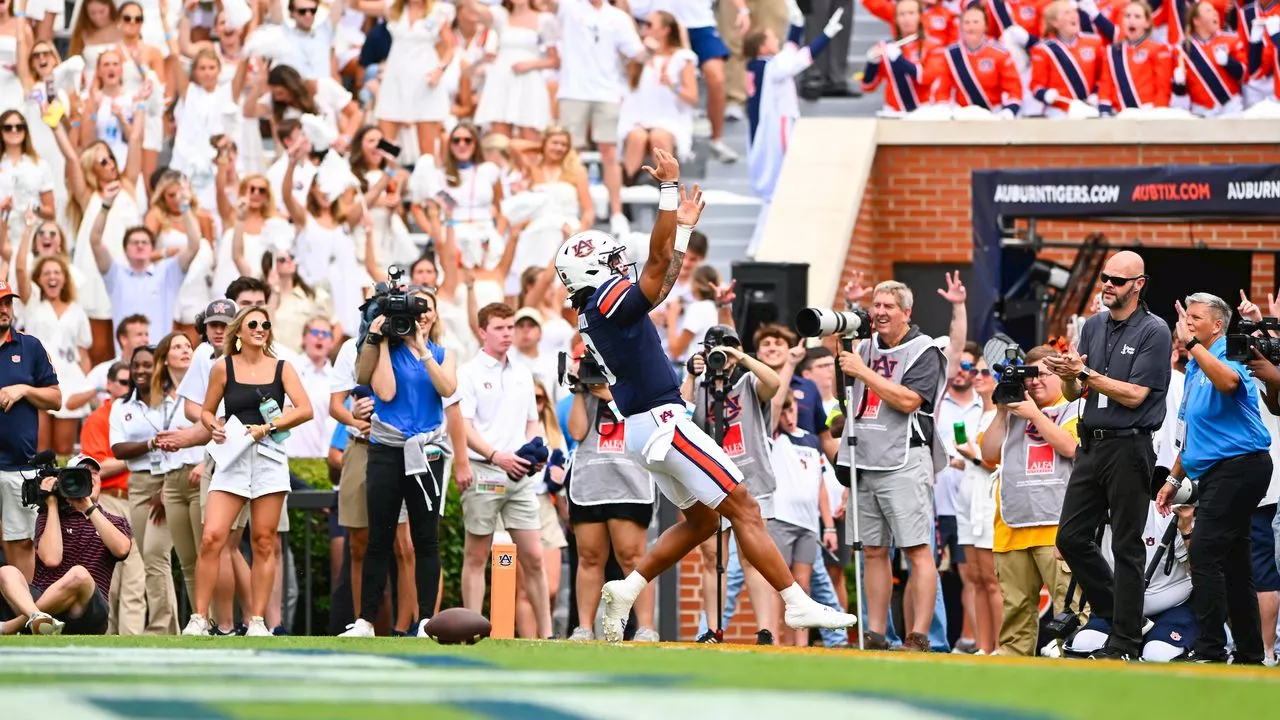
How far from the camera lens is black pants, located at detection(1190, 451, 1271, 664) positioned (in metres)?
9.79

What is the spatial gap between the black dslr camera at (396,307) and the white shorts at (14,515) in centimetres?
233

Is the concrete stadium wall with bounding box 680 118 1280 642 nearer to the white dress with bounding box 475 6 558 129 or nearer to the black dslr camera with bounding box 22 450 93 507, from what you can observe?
the white dress with bounding box 475 6 558 129

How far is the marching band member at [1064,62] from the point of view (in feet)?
60.8

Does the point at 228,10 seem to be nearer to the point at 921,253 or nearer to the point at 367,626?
the point at 921,253

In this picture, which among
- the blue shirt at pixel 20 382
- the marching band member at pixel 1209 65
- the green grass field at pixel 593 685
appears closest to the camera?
the green grass field at pixel 593 685

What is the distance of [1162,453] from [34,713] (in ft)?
24.7

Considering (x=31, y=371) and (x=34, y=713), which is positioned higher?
(x=31, y=371)

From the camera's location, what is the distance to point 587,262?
9523 mm

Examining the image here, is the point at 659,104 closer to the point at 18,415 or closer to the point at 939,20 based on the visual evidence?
the point at 939,20

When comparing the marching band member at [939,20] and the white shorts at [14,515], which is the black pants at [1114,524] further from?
the marching band member at [939,20]

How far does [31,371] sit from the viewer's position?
485 inches

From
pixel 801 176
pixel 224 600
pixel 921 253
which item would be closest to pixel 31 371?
pixel 224 600

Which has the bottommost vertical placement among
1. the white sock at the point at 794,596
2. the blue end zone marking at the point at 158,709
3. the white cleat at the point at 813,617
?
the white cleat at the point at 813,617

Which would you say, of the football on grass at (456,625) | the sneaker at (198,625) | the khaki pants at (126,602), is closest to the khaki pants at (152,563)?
the khaki pants at (126,602)
